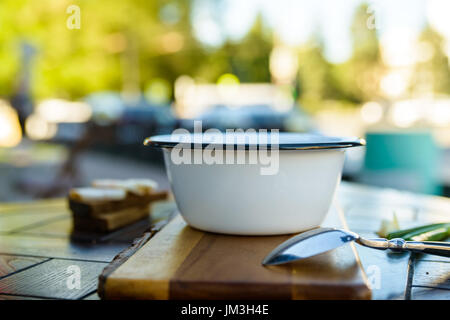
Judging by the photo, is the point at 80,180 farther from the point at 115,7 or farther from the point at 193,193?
the point at 115,7

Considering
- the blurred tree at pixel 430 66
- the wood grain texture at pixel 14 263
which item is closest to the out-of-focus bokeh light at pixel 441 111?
the blurred tree at pixel 430 66

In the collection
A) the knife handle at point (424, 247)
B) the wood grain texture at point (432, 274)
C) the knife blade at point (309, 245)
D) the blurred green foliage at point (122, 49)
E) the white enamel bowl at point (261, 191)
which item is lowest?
the wood grain texture at point (432, 274)

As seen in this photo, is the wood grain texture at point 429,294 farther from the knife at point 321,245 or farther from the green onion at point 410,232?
the green onion at point 410,232

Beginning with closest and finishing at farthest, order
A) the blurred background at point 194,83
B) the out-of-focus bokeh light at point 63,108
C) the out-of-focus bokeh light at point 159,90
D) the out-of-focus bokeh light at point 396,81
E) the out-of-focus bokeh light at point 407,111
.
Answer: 1. the blurred background at point 194,83
2. the out-of-focus bokeh light at point 407,111
3. the out-of-focus bokeh light at point 63,108
4. the out-of-focus bokeh light at point 159,90
5. the out-of-focus bokeh light at point 396,81

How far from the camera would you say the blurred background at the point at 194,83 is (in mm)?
3422

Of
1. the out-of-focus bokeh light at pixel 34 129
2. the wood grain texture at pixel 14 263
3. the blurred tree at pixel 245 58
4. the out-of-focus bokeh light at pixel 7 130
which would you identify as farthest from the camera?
the blurred tree at pixel 245 58

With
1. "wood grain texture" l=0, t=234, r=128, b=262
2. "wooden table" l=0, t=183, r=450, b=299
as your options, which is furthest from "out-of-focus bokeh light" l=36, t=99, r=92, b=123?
"wood grain texture" l=0, t=234, r=128, b=262

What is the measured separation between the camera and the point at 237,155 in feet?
1.86

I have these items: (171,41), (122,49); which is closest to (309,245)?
(122,49)

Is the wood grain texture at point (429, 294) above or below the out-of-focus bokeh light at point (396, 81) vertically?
below

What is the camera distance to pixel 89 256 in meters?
0.63

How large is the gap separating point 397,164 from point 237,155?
2.78 m

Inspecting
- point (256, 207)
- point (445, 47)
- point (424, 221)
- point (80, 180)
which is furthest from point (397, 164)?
point (445, 47)
